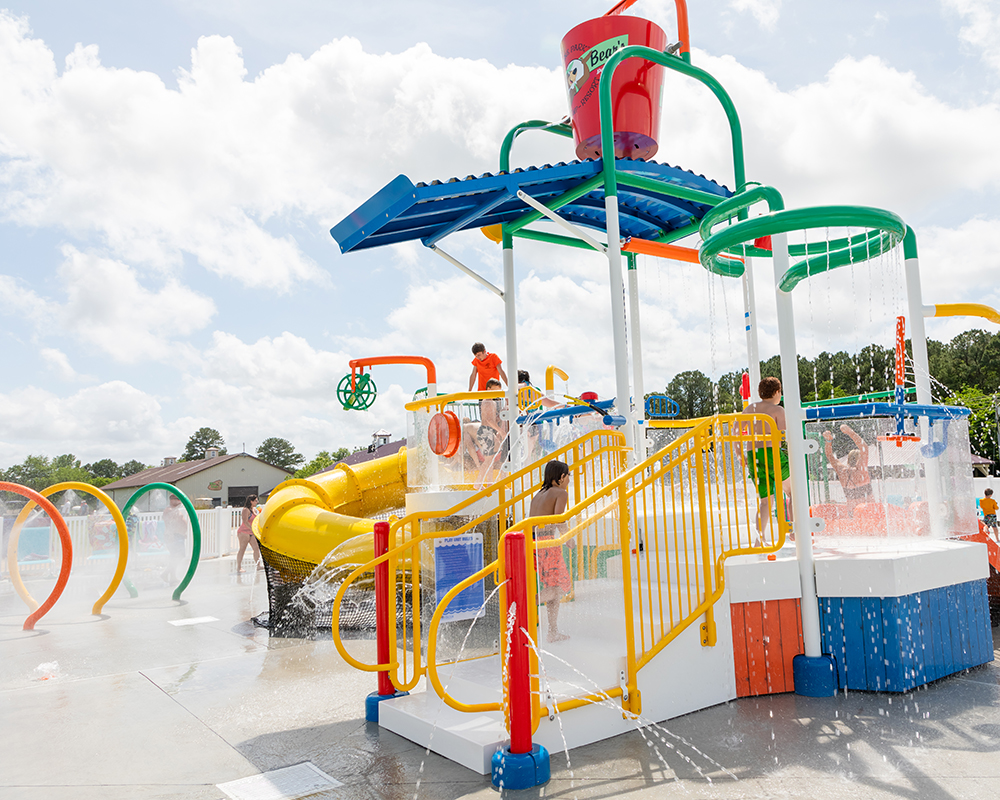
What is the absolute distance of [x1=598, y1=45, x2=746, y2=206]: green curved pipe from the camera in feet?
23.8

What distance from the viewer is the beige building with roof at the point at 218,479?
54219 mm

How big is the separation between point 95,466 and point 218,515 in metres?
101

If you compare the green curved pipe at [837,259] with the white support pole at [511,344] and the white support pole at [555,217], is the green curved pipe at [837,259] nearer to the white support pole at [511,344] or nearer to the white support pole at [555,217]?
the white support pole at [555,217]

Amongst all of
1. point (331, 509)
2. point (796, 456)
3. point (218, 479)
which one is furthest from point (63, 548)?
point (218, 479)

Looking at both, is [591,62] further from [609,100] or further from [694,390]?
[694,390]

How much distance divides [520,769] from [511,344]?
5184 millimetres

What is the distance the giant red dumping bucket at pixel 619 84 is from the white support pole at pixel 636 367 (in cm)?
139

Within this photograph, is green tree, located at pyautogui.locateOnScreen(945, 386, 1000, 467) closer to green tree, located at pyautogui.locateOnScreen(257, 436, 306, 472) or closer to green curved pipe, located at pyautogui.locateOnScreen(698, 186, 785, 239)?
green curved pipe, located at pyautogui.locateOnScreen(698, 186, 785, 239)

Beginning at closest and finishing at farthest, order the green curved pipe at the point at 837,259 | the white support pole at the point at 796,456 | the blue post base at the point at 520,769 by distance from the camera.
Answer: the blue post base at the point at 520,769
the white support pole at the point at 796,456
the green curved pipe at the point at 837,259

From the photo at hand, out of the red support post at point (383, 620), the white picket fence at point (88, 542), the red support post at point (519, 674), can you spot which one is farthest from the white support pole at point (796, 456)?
the white picket fence at point (88, 542)

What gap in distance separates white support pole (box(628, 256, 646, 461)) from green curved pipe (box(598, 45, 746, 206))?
1336mm

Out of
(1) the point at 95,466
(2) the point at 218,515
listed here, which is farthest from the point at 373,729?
(1) the point at 95,466

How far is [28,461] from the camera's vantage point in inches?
3371

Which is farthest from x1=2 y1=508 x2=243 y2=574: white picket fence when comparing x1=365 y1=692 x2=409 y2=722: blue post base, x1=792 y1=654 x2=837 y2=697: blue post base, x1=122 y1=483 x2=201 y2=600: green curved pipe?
x1=792 y1=654 x2=837 y2=697: blue post base
